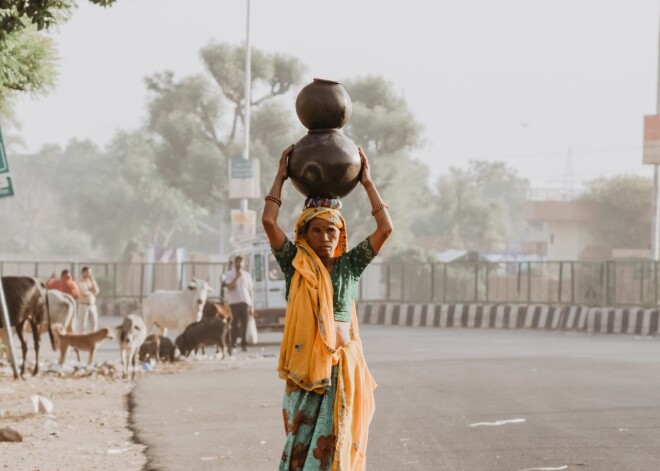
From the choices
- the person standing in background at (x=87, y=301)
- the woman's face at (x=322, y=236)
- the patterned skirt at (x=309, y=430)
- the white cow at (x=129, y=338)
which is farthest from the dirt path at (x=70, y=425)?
the person standing in background at (x=87, y=301)

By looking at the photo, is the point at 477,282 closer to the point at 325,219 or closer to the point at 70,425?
the point at 70,425

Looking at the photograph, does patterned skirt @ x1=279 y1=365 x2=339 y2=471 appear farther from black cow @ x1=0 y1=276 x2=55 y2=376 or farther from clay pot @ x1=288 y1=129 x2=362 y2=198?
black cow @ x1=0 y1=276 x2=55 y2=376

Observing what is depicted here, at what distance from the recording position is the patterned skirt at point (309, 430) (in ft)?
22.7

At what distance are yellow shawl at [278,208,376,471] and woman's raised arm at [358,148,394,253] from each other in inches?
13.7

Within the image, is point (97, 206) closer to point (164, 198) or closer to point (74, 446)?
point (164, 198)

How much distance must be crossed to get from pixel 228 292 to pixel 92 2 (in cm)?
1292

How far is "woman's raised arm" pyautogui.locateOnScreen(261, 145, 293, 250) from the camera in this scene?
286 inches

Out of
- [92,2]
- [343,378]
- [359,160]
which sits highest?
[92,2]

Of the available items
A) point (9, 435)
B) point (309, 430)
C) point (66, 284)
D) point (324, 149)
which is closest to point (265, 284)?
point (66, 284)

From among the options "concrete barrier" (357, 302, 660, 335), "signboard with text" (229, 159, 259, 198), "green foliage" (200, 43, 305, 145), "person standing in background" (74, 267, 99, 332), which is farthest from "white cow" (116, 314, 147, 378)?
Answer: "green foliage" (200, 43, 305, 145)

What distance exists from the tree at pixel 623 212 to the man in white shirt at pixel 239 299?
50632 mm

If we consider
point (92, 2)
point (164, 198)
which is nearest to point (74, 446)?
point (92, 2)

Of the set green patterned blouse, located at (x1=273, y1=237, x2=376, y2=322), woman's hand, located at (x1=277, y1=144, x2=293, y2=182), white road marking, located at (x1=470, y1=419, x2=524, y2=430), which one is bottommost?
white road marking, located at (x1=470, y1=419, x2=524, y2=430)

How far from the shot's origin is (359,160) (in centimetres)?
739
